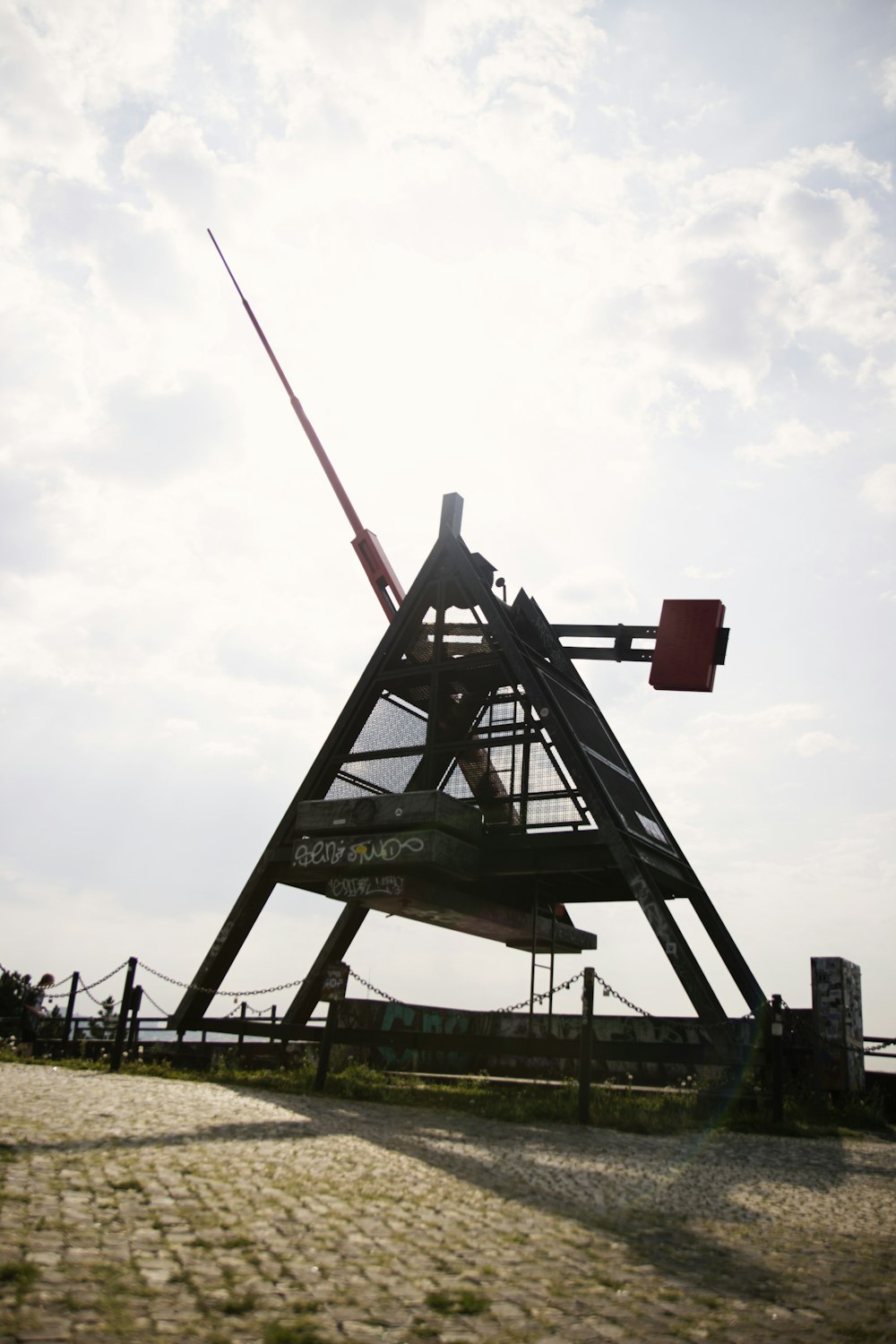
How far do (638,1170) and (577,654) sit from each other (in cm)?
1303

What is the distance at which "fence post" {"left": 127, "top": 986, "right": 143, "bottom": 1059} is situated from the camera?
628 inches

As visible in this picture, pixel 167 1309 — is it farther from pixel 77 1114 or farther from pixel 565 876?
pixel 565 876

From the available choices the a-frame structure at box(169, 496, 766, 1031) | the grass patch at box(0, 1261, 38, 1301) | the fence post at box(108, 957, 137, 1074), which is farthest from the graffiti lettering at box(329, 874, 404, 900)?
the grass patch at box(0, 1261, 38, 1301)

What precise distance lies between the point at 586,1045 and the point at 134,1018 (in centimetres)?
828

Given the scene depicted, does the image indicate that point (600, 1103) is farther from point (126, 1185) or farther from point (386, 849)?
point (126, 1185)

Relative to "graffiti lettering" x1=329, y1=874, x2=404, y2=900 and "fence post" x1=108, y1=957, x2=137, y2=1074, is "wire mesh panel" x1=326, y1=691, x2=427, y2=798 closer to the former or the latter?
"graffiti lettering" x1=329, y1=874, x2=404, y2=900

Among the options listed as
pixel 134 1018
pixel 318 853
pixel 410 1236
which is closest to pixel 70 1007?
pixel 134 1018

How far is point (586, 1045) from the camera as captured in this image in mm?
11469

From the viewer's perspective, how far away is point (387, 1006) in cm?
1664

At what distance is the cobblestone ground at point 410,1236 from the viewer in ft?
13.3

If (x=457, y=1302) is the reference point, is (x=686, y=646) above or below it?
above

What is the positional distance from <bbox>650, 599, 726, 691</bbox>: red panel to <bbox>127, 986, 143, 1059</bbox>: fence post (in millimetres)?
10674

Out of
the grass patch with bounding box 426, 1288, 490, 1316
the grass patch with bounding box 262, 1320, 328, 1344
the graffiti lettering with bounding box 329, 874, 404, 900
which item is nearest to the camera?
the grass patch with bounding box 262, 1320, 328, 1344

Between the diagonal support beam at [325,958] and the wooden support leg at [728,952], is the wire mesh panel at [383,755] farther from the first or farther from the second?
the wooden support leg at [728,952]
